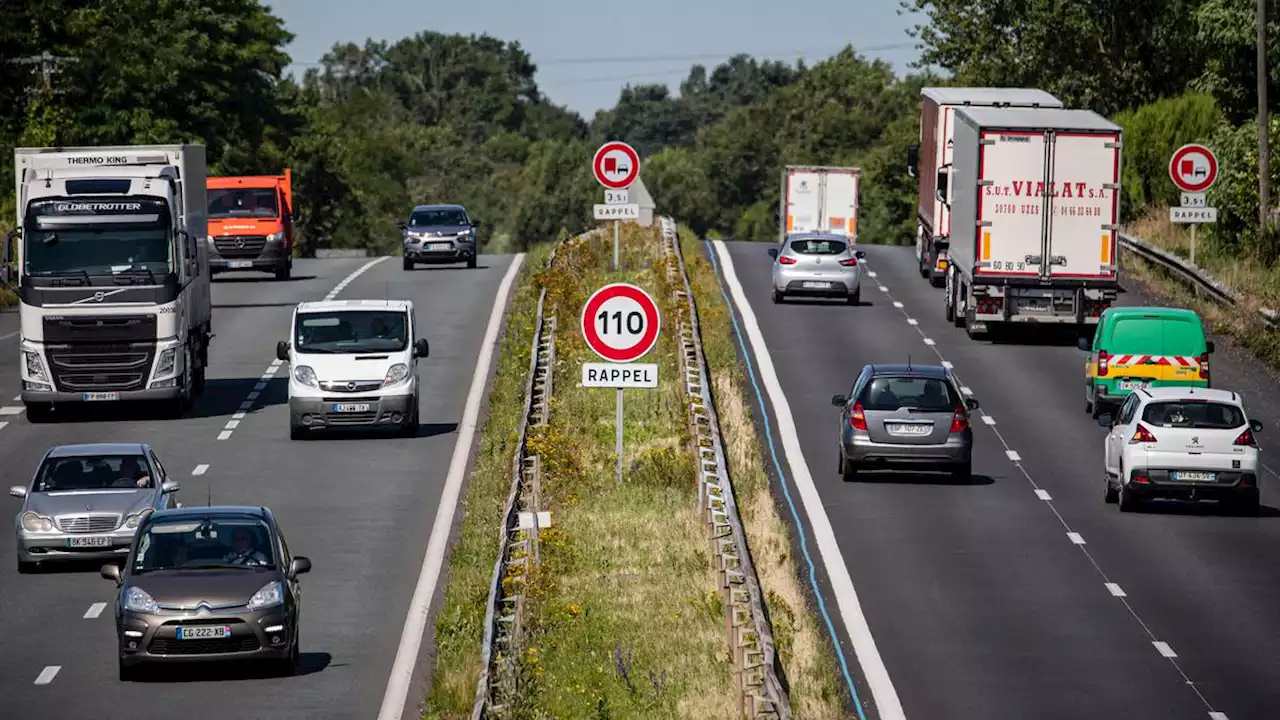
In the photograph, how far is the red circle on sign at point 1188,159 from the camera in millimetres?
44656

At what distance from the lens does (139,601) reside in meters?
17.5

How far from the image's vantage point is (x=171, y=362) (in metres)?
33.2

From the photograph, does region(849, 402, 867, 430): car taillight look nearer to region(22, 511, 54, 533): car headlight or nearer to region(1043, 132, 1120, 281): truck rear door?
region(22, 511, 54, 533): car headlight

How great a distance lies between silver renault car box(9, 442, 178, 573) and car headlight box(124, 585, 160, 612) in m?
4.97

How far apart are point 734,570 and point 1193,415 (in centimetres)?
1021

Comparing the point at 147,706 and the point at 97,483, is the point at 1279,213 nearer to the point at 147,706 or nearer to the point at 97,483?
the point at 97,483

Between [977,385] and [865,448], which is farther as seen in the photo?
[977,385]

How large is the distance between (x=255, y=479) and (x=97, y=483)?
486cm

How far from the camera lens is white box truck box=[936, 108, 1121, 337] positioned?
40.2 metres

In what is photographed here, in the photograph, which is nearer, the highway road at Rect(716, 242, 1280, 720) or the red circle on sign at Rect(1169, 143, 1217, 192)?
the highway road at Rect(716, 242, 1280, 720)

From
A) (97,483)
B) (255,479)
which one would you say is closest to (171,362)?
(255,479)

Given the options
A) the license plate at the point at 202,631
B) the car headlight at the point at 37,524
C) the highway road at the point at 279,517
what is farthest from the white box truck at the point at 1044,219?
the license plate at the point at 202,631

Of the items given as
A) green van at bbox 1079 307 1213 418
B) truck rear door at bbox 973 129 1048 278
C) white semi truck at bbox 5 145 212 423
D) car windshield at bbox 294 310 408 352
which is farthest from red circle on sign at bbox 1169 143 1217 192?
white semi truck at bbox 5 145 212 423

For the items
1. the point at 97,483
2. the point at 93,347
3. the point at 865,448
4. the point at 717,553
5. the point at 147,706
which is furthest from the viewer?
the point at 93,347
